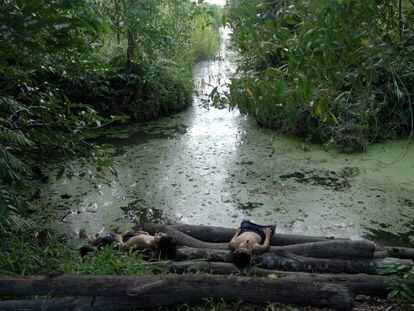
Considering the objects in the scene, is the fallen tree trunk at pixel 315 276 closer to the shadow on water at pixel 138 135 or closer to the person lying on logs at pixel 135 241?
the person lying on logs at pixel 135 241

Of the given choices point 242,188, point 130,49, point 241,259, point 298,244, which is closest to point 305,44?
point 241,259

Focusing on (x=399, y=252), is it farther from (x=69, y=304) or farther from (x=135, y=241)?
(x=69, y=304)

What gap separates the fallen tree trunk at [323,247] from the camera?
2498mm

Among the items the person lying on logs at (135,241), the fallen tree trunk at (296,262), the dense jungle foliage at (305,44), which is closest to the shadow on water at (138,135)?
the person lying on logs at (135,241)

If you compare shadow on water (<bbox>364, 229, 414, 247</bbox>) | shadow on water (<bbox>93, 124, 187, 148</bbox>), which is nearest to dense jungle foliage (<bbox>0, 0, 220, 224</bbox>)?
shadow on water (<bbox>93, 124, 187, 148</bbox>)

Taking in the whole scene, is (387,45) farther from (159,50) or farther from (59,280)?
(159,50)

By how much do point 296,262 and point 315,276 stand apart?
0.27 m

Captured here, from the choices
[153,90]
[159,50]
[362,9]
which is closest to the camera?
[362,9]

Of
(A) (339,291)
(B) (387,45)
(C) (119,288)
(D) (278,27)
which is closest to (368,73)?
(B) (387,45)

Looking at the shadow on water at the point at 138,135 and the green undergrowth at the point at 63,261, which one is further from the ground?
the shadow on water at the point at 138,135

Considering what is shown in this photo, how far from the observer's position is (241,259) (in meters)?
2.45

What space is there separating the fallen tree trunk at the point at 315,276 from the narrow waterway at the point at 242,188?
0.98m

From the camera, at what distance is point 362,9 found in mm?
1477

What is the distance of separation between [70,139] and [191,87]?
4.72 metres
